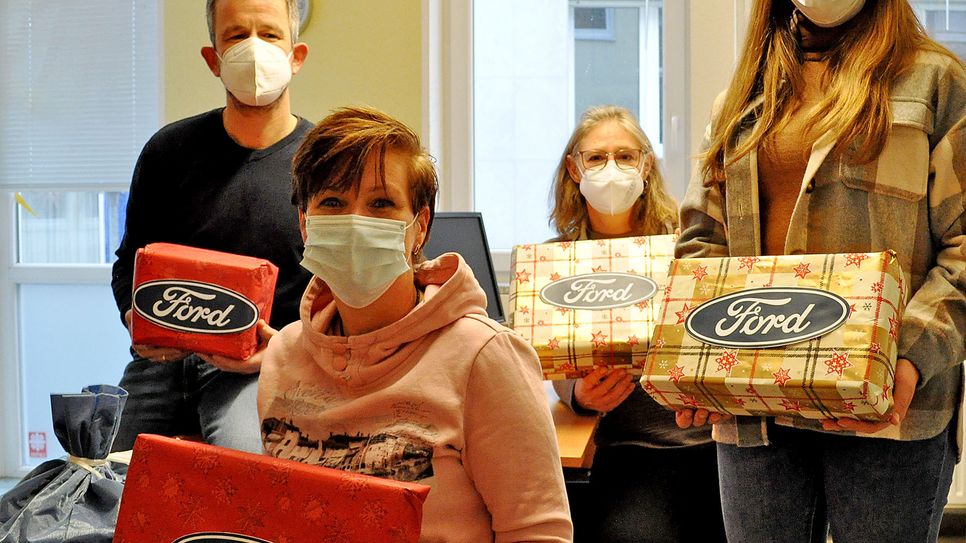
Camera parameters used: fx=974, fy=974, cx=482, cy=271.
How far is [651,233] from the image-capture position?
261 centimetres

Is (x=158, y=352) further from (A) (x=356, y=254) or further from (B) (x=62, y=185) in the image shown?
(B) (x=62, y=185)

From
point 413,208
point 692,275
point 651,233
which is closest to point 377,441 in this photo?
point 413,208

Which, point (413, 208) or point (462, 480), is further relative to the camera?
point (413, 208)

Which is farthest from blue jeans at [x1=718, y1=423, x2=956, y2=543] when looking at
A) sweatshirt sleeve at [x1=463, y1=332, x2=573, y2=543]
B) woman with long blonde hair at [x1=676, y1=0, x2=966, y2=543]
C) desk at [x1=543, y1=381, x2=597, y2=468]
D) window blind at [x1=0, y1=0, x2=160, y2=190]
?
window blind at [x1=0, y1=0, x2=160, y2=190]

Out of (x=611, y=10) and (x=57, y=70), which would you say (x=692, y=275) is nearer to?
(x=611, y=10)

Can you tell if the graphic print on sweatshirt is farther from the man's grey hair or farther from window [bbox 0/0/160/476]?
window [bbox 0/0/160/476]

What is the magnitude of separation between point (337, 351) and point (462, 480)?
0.85 feet

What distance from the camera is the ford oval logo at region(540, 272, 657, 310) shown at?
2.07 meters

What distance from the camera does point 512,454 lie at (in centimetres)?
127

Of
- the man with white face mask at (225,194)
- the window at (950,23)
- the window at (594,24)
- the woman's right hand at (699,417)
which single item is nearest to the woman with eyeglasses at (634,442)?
the woman's right hand at (699,417)

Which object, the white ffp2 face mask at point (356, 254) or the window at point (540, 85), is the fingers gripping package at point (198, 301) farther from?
the window at point (540, 85)

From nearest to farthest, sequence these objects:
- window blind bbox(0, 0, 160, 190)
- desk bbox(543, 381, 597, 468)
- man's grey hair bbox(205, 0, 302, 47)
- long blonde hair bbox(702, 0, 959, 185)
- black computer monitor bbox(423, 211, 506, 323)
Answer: long blonde hair bbox(702, 0, 959, 185) → desk bbox(543, 381, 597, 468) → man's grey hair bbox(205, 0, 302, 47) → black computer monitor bbox(423, 211, 506, 323) → window blind bbox(0, 0, 160, 190)

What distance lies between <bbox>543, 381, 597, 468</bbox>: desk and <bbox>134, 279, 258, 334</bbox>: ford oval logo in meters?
0.63

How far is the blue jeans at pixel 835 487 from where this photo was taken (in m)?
1.46
